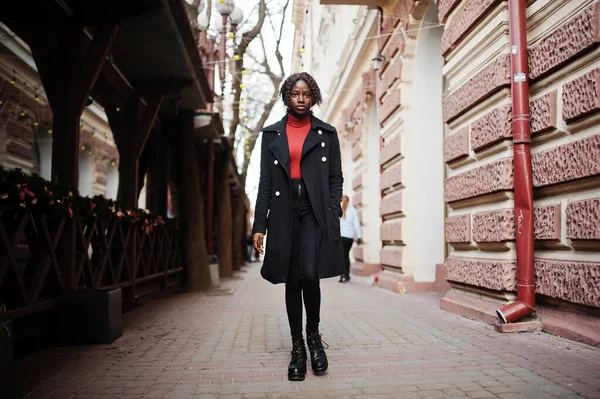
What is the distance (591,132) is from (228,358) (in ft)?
10.8

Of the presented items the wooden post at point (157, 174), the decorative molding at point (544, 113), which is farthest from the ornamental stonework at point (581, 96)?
the wooden post at point (157, 174)

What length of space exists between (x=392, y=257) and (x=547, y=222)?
4622 millimetres

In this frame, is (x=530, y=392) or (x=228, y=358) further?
(x=228, y=358)

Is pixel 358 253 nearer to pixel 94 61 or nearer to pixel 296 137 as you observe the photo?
pixel 94 61

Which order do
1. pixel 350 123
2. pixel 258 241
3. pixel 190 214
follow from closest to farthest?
pixel 258 241, pixel 190 214, pixel 350 123

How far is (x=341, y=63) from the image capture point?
16.7 m

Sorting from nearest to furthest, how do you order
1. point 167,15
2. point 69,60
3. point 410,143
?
point 69,60 → point 167,15 → point 410,143

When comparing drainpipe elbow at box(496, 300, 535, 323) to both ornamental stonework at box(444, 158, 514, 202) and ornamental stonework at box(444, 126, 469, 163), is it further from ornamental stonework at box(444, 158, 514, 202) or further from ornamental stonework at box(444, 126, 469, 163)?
ornamental stonework at box(444, 126, 469, 163)

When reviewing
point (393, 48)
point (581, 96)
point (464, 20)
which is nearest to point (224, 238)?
point (393, 48)

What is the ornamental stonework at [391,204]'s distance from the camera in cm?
874

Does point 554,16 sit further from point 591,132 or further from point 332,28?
point 332,28

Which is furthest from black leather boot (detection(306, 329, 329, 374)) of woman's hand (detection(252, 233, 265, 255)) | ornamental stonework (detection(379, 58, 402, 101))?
ornamental stonework (detection(379, 58, 402, 101))

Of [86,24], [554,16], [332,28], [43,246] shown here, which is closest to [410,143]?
[554,16]

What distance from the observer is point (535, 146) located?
4.86 metres
